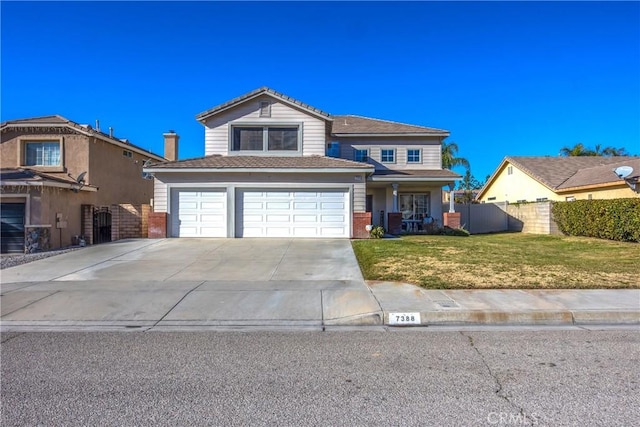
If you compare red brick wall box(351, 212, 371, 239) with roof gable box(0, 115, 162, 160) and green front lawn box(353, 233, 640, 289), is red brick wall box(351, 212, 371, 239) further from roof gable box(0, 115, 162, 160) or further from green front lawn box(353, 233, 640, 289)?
roof gable box(0, 115, 162, 160)

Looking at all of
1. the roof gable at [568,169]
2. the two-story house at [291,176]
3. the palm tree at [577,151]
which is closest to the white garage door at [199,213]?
the two-story house at [291,176]

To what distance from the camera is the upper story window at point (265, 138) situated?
18.6 metres

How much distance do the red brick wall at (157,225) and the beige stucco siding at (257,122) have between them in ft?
13.1

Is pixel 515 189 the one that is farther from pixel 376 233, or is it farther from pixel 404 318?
pixel 404 318

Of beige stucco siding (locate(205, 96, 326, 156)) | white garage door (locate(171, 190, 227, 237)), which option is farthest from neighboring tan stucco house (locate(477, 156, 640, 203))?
white garage door (locate(171, 190, 227, 237))

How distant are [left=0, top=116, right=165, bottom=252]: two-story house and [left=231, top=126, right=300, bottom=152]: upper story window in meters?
6.41

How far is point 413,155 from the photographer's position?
2214 centimetres

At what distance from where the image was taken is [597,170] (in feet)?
75.9

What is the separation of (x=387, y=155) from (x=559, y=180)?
39.1 feet

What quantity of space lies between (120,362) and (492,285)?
6622mm

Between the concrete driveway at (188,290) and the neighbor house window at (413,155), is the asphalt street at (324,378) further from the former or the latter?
the neighbor house window at (413,155)

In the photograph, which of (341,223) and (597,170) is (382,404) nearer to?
(341,223)

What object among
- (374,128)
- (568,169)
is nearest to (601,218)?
(374,128)

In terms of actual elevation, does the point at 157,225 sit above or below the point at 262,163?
below
